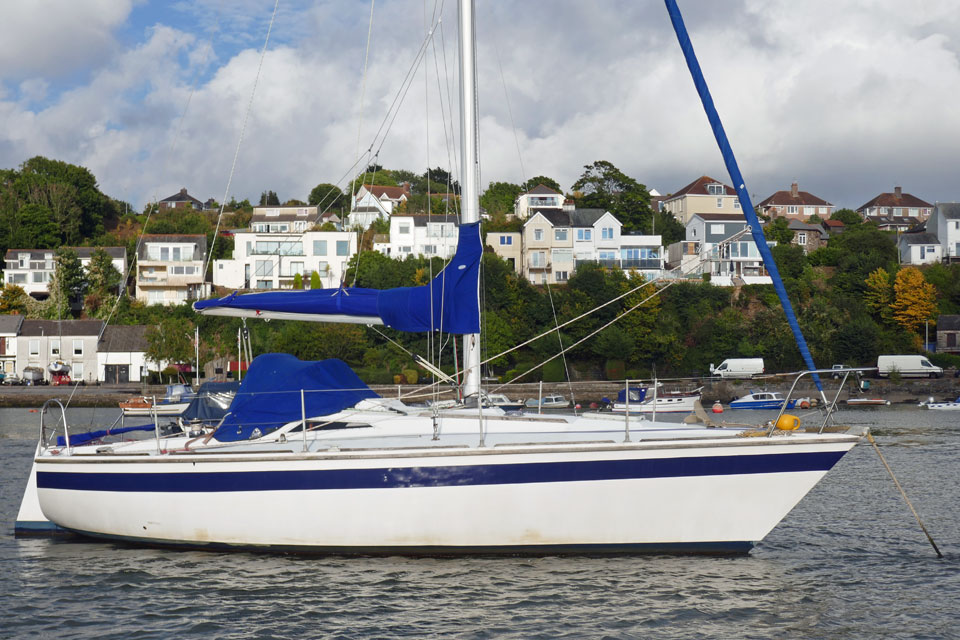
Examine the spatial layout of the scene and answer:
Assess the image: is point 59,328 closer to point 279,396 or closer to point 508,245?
point 508,245

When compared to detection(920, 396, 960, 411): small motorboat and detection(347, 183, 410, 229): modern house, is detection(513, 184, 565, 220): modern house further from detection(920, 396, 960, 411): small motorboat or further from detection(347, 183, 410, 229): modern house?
detection(920, 396, 960, 411): small motorboat

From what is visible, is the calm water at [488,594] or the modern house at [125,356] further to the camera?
the modern house at [125,356]

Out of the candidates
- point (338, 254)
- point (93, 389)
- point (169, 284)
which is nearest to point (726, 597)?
point (93, 389)

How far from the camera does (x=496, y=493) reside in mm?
11500

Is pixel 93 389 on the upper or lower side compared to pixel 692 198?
lower

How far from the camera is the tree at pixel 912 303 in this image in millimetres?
69562

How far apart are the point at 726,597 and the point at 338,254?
6732cm

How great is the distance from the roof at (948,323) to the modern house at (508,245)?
3344 centimetres

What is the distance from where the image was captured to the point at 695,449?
445 inches

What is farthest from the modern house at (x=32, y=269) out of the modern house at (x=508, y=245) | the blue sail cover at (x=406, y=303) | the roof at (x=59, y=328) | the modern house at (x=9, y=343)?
the blue sail cover at (x=406, y=303)

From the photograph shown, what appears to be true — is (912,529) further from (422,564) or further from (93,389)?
(93,389)

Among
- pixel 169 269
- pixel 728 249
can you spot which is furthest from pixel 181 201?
pixel 728 249

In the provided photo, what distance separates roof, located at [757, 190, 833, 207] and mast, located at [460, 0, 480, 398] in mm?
110645

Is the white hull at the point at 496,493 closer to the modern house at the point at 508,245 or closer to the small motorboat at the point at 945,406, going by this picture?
the small motorboat at the point at 945,406
